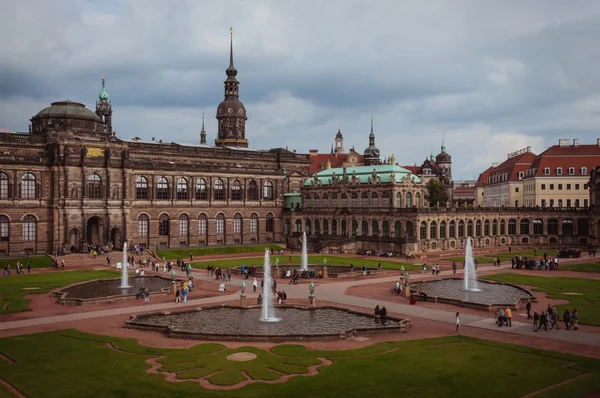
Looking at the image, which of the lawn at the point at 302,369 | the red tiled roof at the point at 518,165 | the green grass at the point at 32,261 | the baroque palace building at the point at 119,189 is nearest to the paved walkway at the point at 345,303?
the lawn at the point at 302,369

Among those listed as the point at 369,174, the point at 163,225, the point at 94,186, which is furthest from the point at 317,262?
the point at 94,186

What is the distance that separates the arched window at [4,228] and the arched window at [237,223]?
137 ft

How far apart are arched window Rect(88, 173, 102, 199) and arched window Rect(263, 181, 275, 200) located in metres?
36.4

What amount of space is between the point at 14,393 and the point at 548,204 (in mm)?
124148

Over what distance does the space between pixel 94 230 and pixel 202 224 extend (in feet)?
66.8

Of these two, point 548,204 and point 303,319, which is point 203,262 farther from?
point 548,204

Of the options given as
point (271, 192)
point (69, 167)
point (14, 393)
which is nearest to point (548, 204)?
point (271, 192)

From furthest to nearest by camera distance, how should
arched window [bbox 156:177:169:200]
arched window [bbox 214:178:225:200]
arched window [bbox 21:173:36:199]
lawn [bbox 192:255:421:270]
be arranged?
arched window [bbox 214:178:225:200]
arched window [bbox 156:177:169:200]
arched window [bbox 21:173:36:199]
lawn [bbox 192:255:421:270]

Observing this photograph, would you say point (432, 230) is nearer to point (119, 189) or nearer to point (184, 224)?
point (184, 224)

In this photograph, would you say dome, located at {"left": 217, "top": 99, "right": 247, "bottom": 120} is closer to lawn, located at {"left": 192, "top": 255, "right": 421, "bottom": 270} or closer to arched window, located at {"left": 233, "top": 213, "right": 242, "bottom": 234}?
arched window, located at {"left": 233, "top": 213, "right": 242, "bottom": 234}

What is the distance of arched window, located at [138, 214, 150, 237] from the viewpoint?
103m

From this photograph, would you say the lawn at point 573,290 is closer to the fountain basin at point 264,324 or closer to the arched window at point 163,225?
the fountain basin at point 264,324

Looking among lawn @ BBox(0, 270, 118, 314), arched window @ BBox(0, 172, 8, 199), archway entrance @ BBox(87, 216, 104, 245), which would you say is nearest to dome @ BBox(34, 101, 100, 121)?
arched window @ BBox(0, 172, 8, 199)

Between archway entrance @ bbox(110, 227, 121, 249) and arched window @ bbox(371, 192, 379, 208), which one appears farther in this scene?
arched window @ bbox(371, 192, 379, 208)
